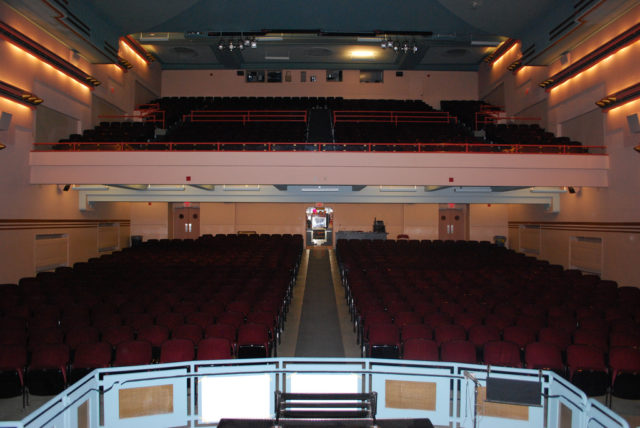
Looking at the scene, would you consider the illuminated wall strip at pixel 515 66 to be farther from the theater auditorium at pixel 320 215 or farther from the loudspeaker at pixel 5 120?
the loudspeaker at pixel 5 120

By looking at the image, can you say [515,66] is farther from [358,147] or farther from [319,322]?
[319,322]

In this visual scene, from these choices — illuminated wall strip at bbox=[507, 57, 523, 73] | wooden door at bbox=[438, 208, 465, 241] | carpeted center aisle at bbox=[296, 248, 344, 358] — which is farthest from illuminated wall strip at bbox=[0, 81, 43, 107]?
wooden door at bbox=[438, 208, 465, 241]

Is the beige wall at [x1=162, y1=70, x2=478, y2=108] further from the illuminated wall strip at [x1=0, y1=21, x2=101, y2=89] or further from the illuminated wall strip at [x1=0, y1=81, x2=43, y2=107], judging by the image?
the illuminated wall strip at [x1=0, y1=81, x2=43, y2=107]

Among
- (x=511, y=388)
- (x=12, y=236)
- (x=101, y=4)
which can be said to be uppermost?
(x=101, y=4)

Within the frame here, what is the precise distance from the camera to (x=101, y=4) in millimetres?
16000

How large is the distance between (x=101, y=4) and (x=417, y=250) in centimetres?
1544

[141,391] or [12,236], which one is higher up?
[12,236]

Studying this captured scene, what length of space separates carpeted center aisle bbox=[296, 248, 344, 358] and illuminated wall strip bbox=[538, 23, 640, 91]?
37.0 ft

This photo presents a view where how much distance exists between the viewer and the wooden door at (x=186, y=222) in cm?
2508

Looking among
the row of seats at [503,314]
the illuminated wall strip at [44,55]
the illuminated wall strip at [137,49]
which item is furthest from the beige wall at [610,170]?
the illuminated wall strip at [137,49]

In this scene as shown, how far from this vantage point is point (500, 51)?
22.3 m

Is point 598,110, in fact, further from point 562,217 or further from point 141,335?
point 141,335

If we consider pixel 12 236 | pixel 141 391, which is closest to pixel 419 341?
pixel 141 391

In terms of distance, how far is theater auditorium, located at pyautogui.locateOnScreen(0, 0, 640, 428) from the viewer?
4523 millimetres
